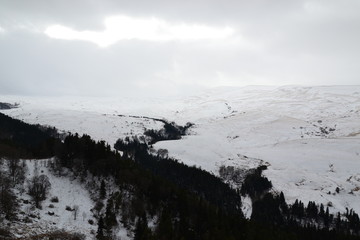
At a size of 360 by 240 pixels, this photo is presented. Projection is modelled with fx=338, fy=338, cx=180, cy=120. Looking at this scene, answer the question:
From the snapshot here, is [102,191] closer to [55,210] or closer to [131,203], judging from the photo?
[131,203]

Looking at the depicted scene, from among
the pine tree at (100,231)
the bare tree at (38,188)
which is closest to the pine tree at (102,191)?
the bare tree at (38,188)

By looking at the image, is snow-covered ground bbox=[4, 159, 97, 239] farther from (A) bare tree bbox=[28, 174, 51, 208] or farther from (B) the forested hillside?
(B) the forested hillside

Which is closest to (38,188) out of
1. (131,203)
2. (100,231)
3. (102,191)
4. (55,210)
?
(55,210)

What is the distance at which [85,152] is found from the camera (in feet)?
328

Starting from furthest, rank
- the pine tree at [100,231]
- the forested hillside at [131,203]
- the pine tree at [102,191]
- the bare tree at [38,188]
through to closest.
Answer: the pine tree at [102,191] → the forested hillside at [131,203] → the bare tree at [38,188] → the pine tree at [100,231]

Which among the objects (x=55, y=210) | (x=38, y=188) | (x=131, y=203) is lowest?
(x=131, y=203)

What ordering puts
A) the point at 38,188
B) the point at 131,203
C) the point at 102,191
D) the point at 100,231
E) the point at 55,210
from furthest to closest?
1. the point at 102,191
2. the point at 131,203
3. the point at 38,188
4. the point at 55,210
5. the point at 100,231

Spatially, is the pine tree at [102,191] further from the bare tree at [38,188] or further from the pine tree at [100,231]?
the pine tree at [100,231]

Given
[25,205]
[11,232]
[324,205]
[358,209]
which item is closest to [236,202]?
[324,205]

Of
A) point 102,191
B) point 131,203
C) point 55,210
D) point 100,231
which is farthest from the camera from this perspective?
point 102,191

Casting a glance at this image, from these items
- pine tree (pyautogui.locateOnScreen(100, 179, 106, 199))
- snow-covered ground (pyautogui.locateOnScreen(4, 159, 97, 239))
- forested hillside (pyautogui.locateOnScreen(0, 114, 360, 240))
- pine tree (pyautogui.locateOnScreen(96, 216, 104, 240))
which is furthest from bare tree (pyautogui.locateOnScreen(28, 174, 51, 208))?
pine tree (pyautogui.locateOnScreen(96, 216, 104, 240))

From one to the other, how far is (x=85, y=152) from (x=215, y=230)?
44.2 m

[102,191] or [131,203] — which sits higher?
[102,191]

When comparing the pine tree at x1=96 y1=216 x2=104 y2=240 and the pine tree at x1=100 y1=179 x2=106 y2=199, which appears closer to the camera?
the pine tree at x1=96 y1=216 x2=104 y2=240
